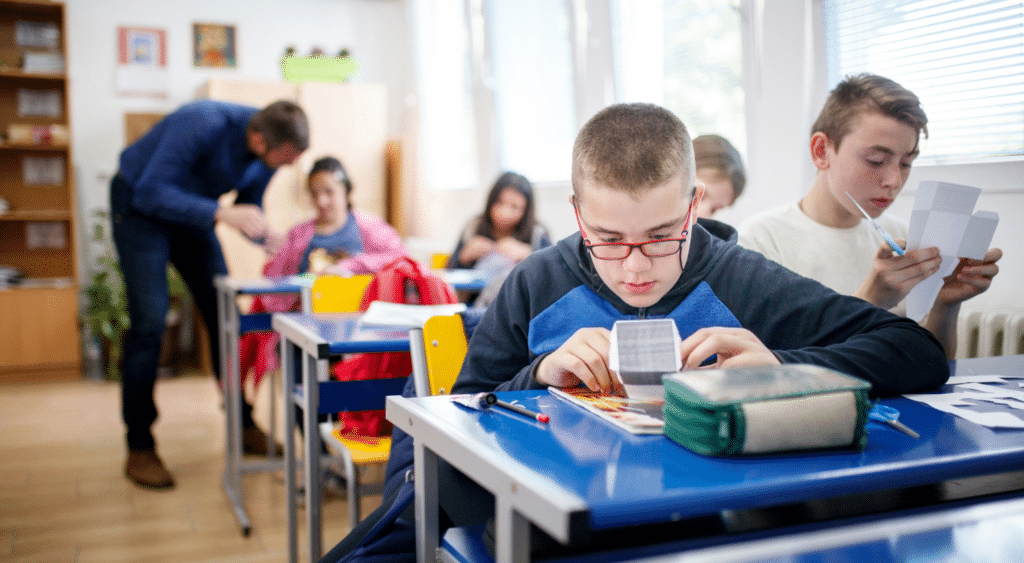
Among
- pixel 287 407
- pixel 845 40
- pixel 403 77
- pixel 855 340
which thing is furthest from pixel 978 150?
pixel 403 77

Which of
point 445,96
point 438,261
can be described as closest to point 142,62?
point 445,96

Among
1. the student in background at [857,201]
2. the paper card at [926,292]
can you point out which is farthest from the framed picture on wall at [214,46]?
the paper card at [926,292]

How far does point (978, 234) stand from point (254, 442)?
2.91 metres

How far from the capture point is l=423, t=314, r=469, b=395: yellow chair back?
1.52m

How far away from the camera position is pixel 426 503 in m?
0.92

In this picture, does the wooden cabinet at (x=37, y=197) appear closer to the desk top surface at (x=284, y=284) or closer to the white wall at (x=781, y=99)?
the desk top surface at (x=284, y=284)

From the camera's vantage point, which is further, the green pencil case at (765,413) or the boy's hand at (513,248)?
the boy's hand at (513,248)

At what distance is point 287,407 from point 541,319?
3.42ft

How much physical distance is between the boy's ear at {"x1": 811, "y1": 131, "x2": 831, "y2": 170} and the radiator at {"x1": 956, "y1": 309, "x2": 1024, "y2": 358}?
1.57 feet

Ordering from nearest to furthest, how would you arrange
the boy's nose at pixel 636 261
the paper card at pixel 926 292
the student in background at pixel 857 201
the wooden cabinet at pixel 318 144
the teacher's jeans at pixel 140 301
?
the boy's nose at pixel 636 261 < the paper card at pixel 926 292 < the student in background at pixel 857 201 < the teacher's jeans at pixel 140 301 < the wooden cabinet at pixel 318 144

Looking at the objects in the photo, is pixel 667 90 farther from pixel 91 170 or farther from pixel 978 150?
pixel 91 170

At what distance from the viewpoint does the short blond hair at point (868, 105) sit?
173cm

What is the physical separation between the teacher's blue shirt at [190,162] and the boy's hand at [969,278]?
2.49 meters

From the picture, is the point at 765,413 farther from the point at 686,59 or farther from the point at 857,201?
the point at 686,59
